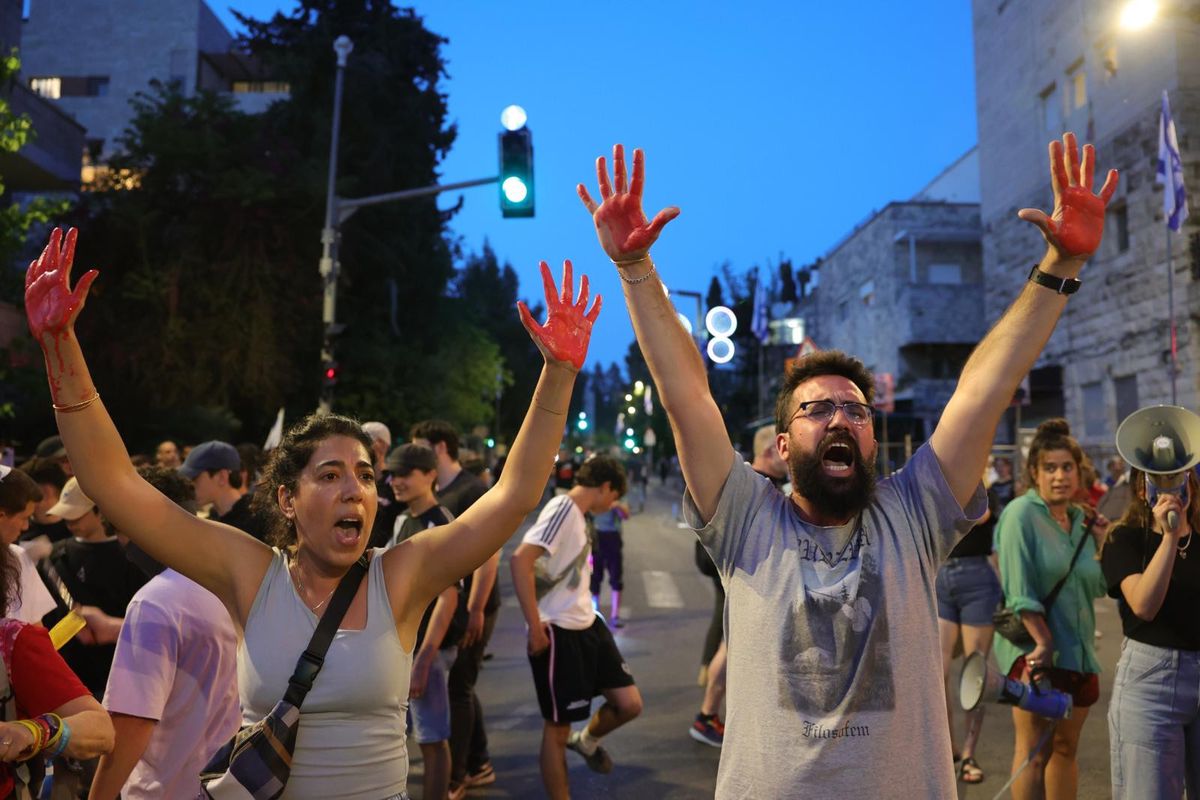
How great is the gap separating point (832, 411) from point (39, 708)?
86.9 inches

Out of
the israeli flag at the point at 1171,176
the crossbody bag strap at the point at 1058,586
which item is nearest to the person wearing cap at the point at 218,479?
the crossbody bag strap at the point at 1058,586

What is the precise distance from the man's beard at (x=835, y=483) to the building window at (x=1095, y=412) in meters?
24.2

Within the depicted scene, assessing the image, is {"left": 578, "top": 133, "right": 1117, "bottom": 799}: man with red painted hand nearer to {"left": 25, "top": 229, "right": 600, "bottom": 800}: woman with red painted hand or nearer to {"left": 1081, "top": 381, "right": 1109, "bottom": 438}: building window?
{"left": 25, "top": 229, "right": 600, "bottom": 800}: woman with red painted hand

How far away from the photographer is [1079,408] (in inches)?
1006

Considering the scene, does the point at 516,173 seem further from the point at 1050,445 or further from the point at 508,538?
the point at 508,538

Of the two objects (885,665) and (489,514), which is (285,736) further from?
(885,665)

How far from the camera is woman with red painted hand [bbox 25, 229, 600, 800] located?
8.59 ft

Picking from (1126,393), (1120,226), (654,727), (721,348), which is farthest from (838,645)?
(1120,226)

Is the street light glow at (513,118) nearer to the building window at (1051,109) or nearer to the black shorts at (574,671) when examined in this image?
the black shorts at (574,671)

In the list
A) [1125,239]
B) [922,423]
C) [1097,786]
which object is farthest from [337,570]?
[922,423]

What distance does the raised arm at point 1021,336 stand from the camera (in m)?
2.81

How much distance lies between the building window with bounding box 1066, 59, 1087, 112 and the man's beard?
25.5 meters

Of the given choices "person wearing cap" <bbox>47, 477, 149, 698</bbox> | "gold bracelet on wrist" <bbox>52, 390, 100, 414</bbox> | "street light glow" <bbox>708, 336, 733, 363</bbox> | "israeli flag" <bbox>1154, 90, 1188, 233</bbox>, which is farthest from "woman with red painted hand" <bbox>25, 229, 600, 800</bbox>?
"israeli flag" <bbox>1154, 90, 1188, 233</bbox>

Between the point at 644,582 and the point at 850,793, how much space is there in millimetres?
14018
